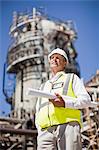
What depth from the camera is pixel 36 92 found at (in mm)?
1751

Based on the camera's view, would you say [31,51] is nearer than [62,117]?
No

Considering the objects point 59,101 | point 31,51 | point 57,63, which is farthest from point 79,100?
point 31,51

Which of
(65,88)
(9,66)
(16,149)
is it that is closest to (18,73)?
(9,66)

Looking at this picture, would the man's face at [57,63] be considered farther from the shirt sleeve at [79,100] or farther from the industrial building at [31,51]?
the industrial building at [31,51]

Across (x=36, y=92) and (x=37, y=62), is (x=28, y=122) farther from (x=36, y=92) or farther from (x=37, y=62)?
(x=36, y=92)

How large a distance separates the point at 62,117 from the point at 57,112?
0.04 m

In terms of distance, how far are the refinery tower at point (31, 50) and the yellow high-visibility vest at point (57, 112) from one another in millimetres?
14135

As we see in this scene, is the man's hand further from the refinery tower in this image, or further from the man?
the refinery tower

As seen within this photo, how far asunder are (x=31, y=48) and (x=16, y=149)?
7.69m

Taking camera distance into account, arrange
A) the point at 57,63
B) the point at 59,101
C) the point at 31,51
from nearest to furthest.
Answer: the point at 59,101 < the point at 57,63 < the point at 31,51

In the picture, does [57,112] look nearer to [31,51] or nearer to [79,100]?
[79,100]

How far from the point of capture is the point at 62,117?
6.34 feet

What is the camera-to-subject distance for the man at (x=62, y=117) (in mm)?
1884

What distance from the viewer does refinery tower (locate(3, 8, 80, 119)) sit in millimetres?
16812
